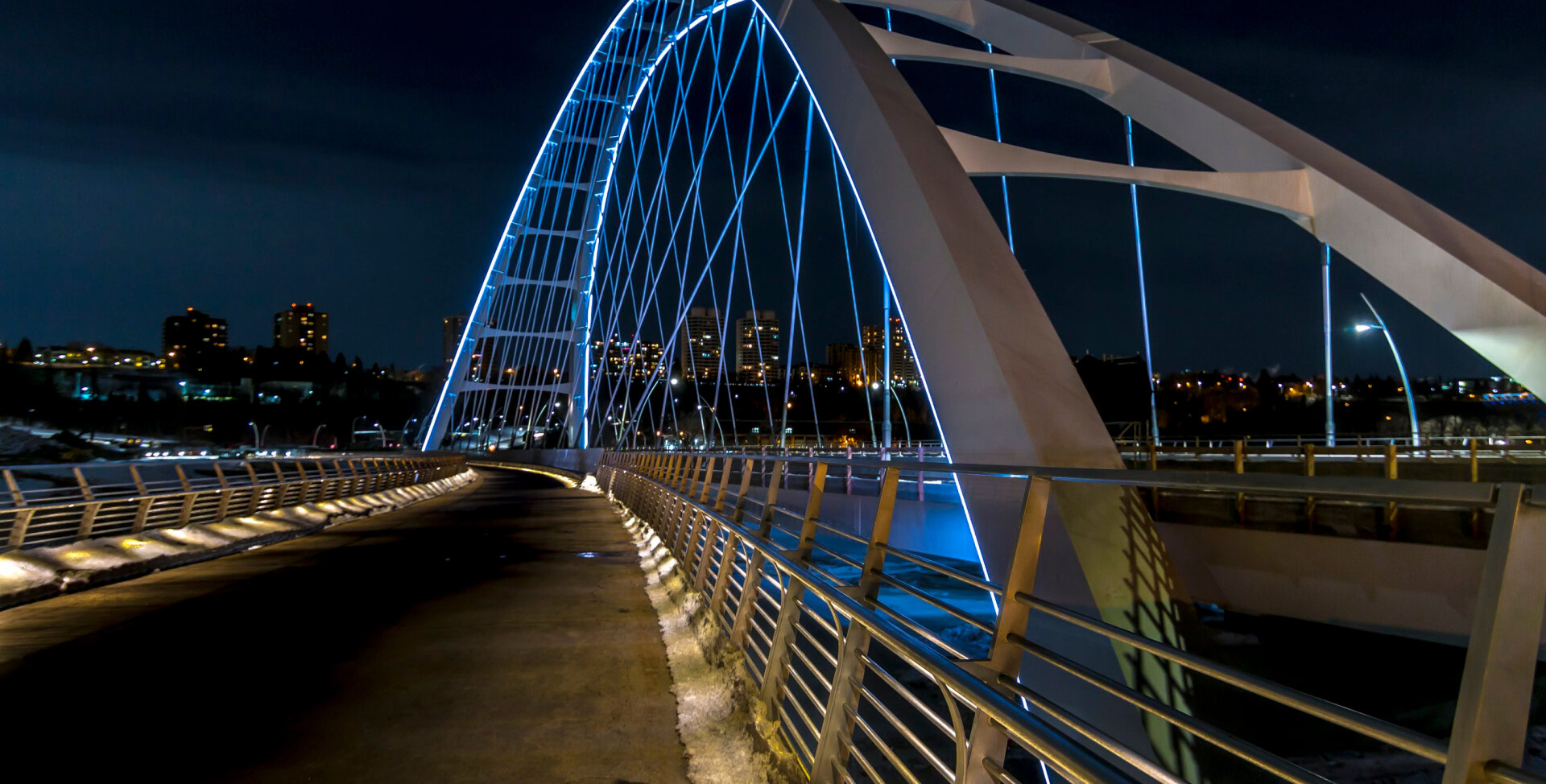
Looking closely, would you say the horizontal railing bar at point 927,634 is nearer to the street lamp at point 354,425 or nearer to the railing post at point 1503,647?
the railing post at point 1503,647

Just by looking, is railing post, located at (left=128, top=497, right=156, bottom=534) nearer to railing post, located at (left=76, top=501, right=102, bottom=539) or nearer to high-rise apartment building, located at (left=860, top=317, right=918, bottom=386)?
railing post, located at (left=76, top=501, right=102, bottom=539)

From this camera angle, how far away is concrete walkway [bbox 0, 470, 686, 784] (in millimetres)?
4586

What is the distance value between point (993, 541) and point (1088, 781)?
27.1 ft

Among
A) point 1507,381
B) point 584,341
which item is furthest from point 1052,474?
point 1507,381

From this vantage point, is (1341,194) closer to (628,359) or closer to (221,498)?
(221,498)

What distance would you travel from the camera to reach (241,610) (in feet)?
28.9

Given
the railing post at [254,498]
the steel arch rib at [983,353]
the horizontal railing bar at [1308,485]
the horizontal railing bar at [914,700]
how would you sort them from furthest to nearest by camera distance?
the railing post at [254,498] < the steel arch rib at [983,353] < the horizontal railing bar at [914,700] < the horizontal railing bar at [1308,485]

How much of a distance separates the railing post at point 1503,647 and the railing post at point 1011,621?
4.01 ft

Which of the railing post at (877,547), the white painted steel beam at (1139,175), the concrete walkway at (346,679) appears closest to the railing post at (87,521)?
the concrete walkway at (346,679)

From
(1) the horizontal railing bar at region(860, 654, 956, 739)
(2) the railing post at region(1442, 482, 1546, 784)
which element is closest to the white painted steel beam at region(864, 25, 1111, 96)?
(1) the horizontal railing bar at region(860, 654, 956, 739)

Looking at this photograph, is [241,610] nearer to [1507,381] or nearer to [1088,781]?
[1088,781]

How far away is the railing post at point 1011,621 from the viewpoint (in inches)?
100

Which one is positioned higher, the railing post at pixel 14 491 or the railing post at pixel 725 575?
the railing post at pixel 14 491

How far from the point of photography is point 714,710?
530cm
